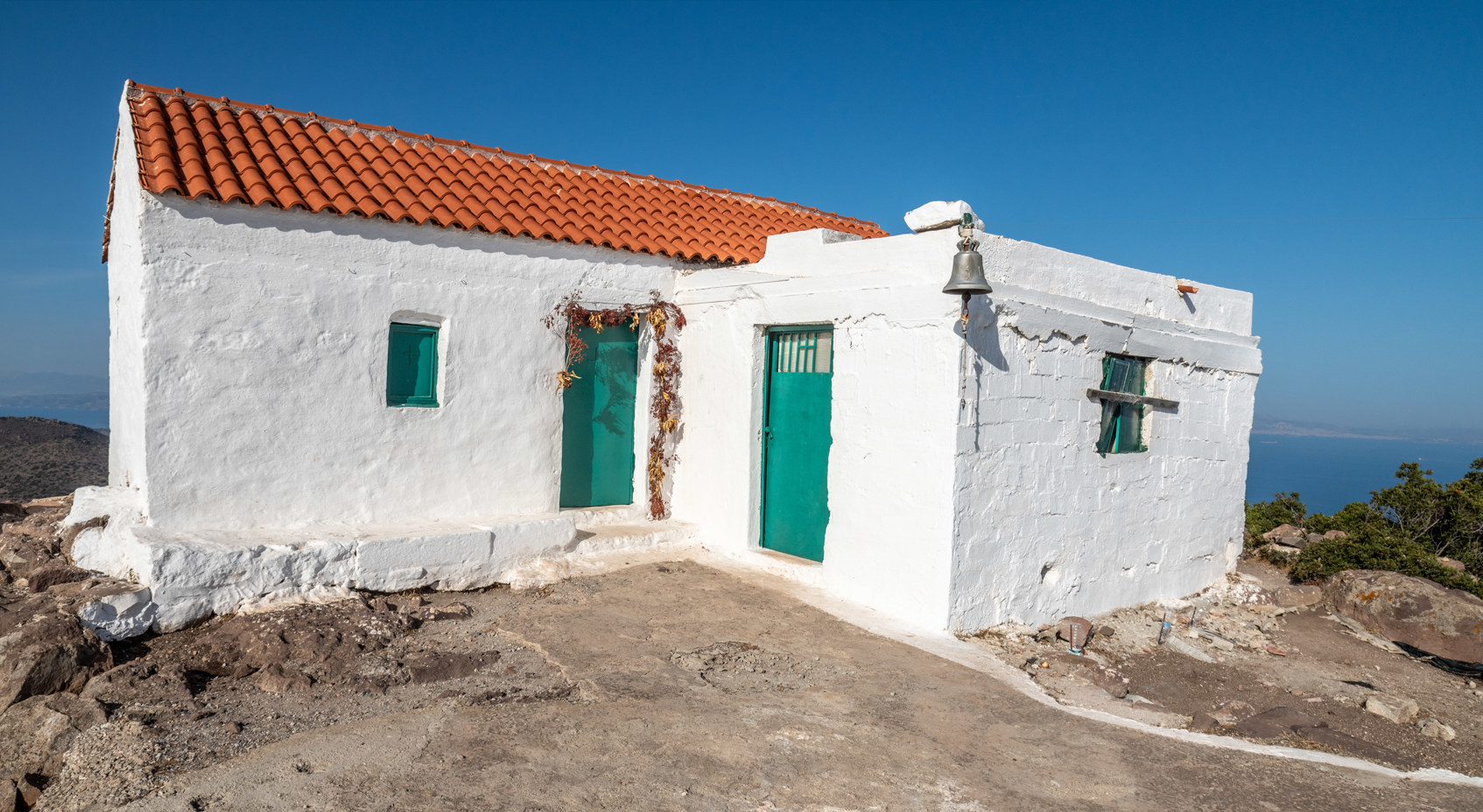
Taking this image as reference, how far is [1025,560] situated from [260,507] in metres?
6.20

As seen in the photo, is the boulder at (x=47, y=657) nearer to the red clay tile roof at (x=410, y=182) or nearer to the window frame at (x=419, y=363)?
the window frame at (x=419, y=363)

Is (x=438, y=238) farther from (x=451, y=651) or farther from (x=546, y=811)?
(x=546, y=811)

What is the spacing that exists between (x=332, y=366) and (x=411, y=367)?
2.21ft

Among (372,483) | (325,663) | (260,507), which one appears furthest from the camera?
(372,483)

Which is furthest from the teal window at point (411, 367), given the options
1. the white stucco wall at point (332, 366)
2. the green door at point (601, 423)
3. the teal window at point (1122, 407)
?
the teal window at point (1122, 407)

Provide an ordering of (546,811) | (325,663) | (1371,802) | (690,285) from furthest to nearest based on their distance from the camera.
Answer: (690,285), (325,663), (1371,802), (546,811)

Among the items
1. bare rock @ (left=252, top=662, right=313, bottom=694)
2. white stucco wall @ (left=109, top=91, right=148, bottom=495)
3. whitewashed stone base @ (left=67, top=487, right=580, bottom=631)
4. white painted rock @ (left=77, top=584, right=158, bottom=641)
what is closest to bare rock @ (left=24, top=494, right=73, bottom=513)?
white stucco wall @ (left=109, top=91, right=148, bottom=495)

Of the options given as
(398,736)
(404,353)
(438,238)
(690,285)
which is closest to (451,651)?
(398,736)

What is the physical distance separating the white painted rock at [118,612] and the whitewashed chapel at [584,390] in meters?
0.12

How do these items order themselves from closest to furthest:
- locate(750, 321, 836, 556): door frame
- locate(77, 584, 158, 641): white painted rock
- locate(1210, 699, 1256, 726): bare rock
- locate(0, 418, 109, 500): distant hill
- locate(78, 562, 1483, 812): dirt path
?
1. locate(78, 562, 1483, 812): dirt path
2. locate(77, 584, 158, 641): white painted rock
3. locate(1210, 699, 1256, 726): bare rock
4. locate(750, 321, 836, 556): door frame
5. locate(0, 418, 109, 500): distant hill

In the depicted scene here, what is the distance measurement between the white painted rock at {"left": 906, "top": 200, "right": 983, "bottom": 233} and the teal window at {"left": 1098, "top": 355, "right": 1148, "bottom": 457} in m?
2.28

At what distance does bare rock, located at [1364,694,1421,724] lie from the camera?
604 cm

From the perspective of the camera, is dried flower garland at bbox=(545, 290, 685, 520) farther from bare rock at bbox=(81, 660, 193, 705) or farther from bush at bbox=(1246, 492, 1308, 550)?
bush at bbox=(1246, 492, 1308, 550)

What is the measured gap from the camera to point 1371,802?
3934mm
